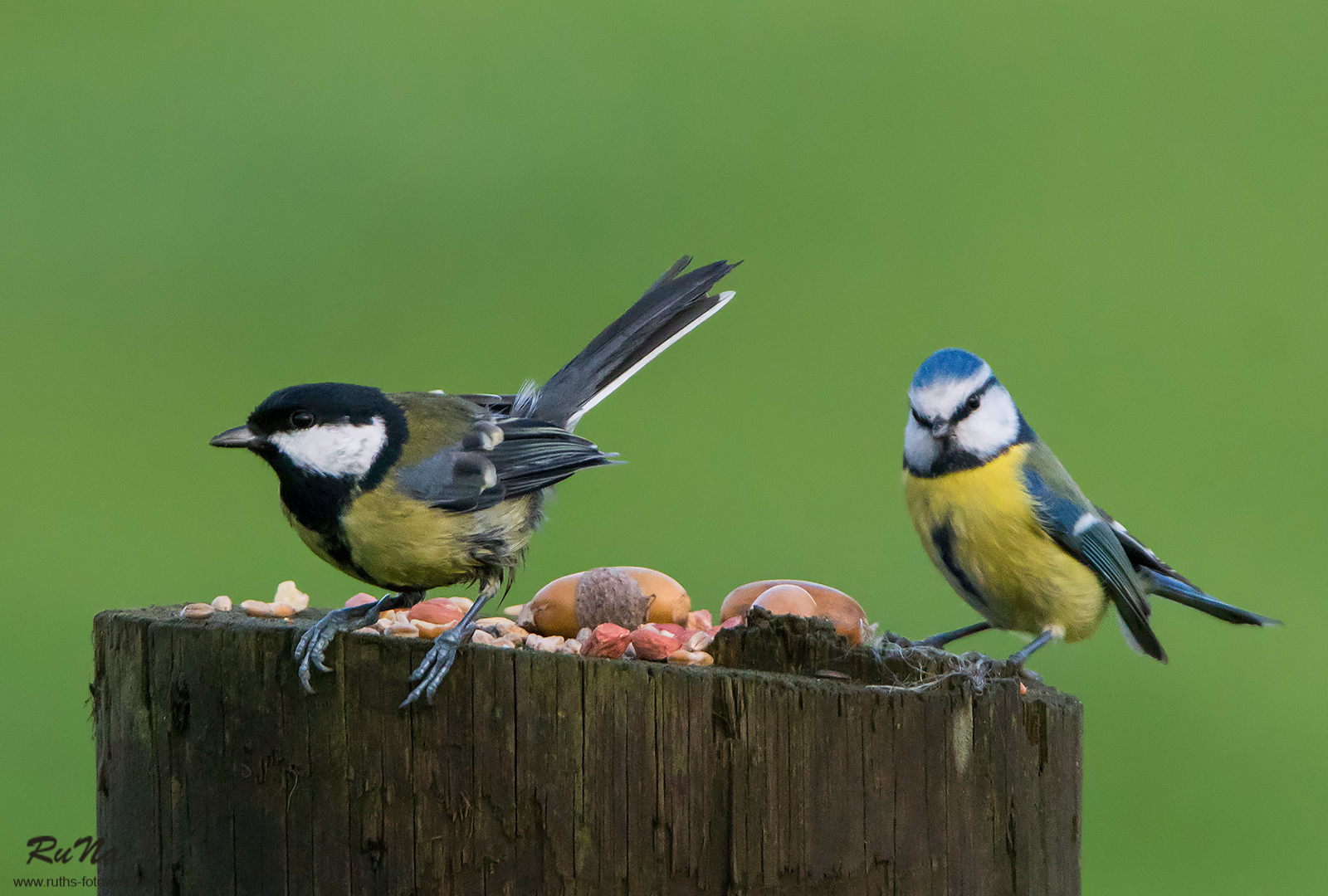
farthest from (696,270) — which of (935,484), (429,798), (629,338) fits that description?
(429,798)

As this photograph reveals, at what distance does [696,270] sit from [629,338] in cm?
23

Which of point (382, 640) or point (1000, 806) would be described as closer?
point (1000, 806)

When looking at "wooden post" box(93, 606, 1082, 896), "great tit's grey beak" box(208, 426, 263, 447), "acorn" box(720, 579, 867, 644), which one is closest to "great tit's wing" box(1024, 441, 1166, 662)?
"acorn" box(720, 579, 867, 644)

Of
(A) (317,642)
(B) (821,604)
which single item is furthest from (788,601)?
(A) (317,642)

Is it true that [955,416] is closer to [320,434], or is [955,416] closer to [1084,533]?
[1084,533]

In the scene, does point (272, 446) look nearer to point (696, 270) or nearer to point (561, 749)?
point (561, 749)

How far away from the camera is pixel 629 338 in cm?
275

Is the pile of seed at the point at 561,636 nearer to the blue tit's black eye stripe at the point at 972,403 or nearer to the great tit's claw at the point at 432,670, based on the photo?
the great tit's claw at the point at 432,670

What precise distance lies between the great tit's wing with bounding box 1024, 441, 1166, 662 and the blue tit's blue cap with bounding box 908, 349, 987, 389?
1.03 feet

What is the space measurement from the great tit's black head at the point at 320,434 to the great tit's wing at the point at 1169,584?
5.34 feet

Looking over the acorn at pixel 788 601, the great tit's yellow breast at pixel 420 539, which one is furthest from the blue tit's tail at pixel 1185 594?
the great tit's yellow breast at pixel 420 539

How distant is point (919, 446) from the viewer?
8.30 feet

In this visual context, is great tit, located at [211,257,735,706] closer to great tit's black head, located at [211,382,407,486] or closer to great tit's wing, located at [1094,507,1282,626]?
great tit's black head, located at [211,382,407,486]

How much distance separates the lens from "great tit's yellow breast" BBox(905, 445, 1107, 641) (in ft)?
8.19
